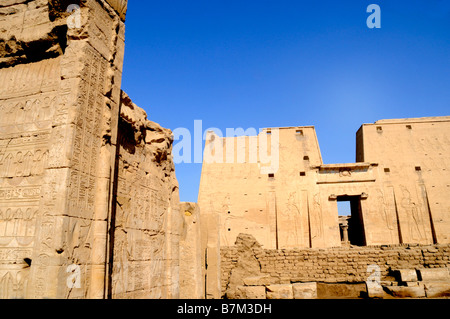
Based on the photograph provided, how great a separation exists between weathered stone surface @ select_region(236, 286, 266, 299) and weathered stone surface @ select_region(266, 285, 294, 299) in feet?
0.49

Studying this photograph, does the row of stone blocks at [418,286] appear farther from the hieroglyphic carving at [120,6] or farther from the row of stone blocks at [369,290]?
the hieroglyphic carving at [120,6]

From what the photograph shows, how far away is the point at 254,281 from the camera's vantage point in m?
8.83

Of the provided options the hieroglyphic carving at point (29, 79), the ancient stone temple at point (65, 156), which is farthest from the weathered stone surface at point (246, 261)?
the hieroglyphic carving at point (29, 79)

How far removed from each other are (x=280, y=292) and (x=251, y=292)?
719mm

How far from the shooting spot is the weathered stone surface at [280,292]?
8.37m

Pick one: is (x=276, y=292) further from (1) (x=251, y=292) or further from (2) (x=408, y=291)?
(2) (x=408, y=291)

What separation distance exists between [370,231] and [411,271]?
239 inches

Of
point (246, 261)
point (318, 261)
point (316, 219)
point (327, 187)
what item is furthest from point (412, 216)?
point (246, 261)

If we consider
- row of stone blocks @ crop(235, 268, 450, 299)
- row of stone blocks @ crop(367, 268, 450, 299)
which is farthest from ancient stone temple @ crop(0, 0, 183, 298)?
row of stone blocks @ crop(367, 268, 450, 299)

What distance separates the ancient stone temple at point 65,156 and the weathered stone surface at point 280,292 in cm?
395

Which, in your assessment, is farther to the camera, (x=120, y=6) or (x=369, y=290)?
(x=369, y=290)

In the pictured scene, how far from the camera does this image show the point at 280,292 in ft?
27.7

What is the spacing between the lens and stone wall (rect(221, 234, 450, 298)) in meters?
11.6
